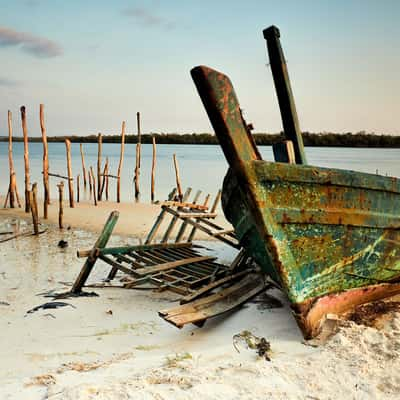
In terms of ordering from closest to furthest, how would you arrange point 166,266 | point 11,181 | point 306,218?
1. point 306,218
2. point 166,266
3. point 11,181

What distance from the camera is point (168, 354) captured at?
4078 millimetres

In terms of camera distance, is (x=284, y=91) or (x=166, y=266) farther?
(x=166, y=266)

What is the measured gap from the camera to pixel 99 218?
42.6 feet

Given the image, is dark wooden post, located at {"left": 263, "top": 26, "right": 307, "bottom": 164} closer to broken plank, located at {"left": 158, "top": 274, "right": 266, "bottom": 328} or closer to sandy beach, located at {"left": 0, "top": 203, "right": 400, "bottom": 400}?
broken plank, located at {"left": 158, "top": 274, "right": 266, "bottom": 328}

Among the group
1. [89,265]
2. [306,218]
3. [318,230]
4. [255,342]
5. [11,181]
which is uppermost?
[306,218]

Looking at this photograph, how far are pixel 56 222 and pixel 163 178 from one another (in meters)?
19.4

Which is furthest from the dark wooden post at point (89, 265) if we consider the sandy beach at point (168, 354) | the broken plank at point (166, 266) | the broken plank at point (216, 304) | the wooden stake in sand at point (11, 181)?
the wooden stake in sand at point (11, 181)

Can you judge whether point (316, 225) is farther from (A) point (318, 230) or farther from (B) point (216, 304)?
(B) point (216, 304)

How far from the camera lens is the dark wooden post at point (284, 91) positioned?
217 inches

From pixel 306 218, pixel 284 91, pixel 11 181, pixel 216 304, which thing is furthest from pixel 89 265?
pixel 11 181

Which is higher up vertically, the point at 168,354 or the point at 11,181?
the point at 11,181

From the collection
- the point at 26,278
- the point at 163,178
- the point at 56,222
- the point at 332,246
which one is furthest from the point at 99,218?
the point at 163,178

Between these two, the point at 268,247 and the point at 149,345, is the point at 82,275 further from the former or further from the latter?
the point at 268,247

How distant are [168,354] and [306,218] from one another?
1.80 metres
